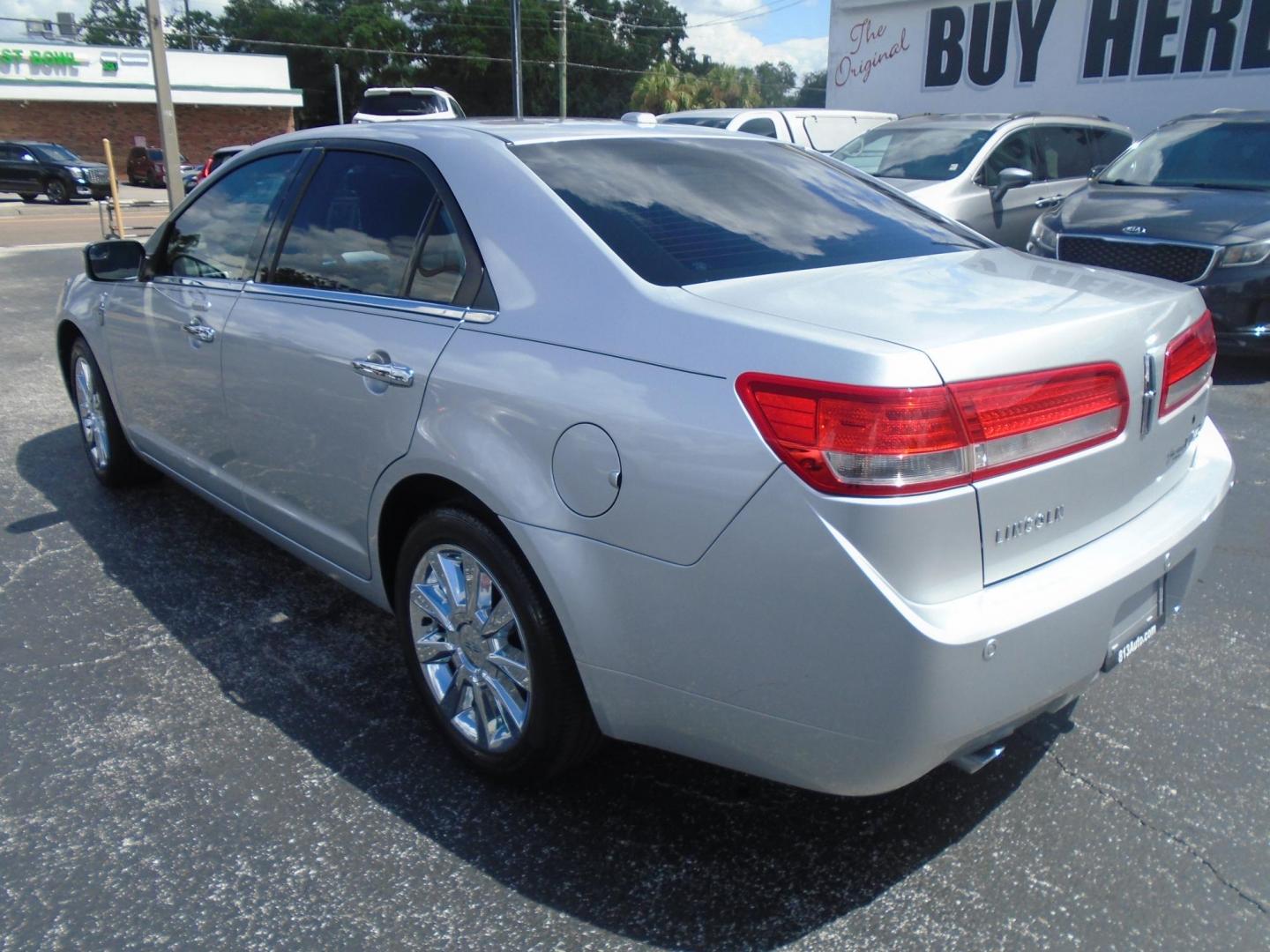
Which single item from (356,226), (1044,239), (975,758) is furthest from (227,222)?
(1044,239)

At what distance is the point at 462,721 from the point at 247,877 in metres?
0.65

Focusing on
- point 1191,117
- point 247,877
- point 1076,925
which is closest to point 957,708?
point 1076,925

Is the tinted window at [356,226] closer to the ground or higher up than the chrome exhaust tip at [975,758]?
higher up

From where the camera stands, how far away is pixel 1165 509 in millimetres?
2568

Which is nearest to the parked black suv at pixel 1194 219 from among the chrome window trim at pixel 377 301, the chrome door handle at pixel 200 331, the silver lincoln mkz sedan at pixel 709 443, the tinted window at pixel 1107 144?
the tinted window at pixel 1107 144

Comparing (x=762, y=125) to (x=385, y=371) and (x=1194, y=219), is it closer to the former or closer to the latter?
(x=1194, y=219)

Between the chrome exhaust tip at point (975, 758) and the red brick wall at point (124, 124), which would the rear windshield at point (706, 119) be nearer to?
the chrome exhaust tip at point (975, 758)

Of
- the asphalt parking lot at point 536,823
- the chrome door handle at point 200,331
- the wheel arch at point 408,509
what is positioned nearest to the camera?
the asphalt parking lot at point 536,823

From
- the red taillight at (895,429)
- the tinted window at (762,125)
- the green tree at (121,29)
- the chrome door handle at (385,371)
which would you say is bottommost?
the chrome door handle at (385,371)

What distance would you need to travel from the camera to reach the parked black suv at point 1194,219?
6.79 meters

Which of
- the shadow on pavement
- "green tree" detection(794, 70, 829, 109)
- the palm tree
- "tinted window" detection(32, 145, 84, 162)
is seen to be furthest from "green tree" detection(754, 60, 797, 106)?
the shadow on pavement

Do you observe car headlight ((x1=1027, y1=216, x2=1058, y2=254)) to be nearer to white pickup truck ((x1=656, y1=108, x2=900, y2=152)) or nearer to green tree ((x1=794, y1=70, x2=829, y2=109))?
white pickup truck ((x1=656, y1=108, x2=900, y2=152))

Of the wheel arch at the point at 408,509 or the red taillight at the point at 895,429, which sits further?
the wheel arch at the point at 408,509

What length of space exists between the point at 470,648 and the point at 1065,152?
970 cm
